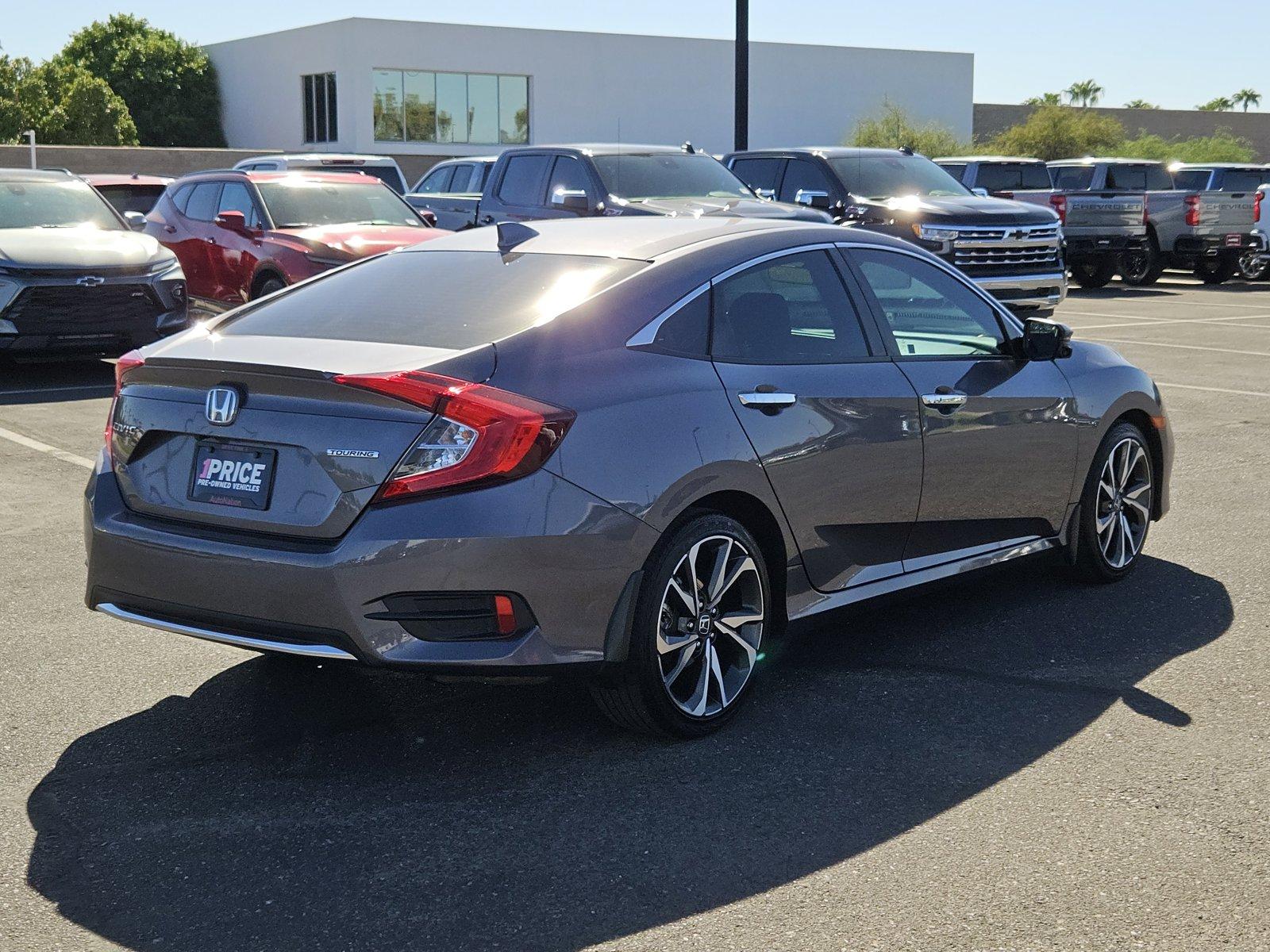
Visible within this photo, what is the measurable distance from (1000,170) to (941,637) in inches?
789

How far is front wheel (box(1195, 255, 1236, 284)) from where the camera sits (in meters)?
27.5

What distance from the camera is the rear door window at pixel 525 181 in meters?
16.2

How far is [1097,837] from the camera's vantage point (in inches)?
156

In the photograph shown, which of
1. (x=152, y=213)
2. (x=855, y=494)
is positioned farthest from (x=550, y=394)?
(x=152, y=213)

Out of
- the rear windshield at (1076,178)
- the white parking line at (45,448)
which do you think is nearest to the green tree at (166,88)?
the rear windshield at (1076,178)

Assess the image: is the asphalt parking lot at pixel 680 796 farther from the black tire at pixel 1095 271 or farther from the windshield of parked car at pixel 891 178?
the black tire at pixel 1095 271

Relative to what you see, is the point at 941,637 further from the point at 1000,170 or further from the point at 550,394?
the point at 1000,170

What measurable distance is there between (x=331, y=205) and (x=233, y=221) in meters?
1.05

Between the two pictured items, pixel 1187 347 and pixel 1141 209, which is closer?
pixel 1187 347

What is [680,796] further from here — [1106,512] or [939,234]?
[939,234]

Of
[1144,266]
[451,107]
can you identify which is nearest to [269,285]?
[1144,266]

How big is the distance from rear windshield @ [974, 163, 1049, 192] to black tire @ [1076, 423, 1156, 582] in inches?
724

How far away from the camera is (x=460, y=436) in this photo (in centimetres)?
414

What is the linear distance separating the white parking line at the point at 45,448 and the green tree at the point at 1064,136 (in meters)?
46.5
